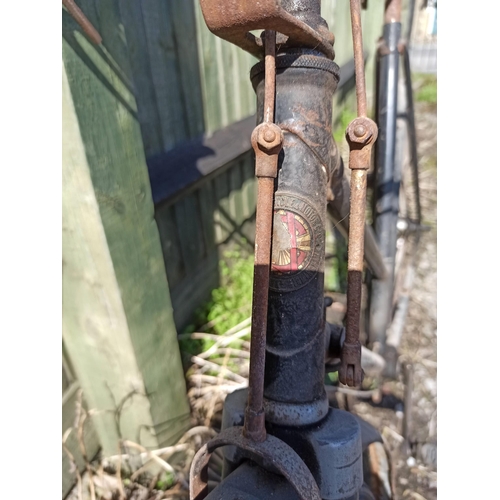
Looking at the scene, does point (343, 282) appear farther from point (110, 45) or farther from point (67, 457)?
point (110, 45)

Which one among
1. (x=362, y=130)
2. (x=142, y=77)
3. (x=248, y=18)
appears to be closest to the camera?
(x=248, y=18)

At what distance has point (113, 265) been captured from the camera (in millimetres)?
1379

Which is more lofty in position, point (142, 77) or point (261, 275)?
point (142, 77)

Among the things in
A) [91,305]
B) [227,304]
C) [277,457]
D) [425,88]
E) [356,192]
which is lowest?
[227,304]

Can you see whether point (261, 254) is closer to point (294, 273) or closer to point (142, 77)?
point (294, 273)

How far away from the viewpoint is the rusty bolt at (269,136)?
→ 762 mm

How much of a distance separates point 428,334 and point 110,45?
296 cm

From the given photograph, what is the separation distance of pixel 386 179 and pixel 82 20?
175 cm

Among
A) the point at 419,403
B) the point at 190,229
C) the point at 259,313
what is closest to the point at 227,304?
the point at 190,229

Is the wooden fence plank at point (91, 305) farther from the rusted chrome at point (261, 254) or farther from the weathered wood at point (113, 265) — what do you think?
the rusted chrome at point (261, 254)

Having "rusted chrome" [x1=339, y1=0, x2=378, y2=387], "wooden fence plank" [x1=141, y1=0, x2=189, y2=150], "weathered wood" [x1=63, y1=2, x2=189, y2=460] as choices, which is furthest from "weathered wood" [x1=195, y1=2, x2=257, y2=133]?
"rusted chrome" [x1=339, y1=0, x2=378, y2=387]

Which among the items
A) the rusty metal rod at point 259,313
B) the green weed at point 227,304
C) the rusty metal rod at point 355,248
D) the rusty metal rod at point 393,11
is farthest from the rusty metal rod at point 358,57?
the green weed at point 227,304

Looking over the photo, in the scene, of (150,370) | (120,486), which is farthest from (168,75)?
(120,486)

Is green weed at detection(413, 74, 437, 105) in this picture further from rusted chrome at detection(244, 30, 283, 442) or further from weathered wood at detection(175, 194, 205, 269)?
rusted chrome at detection(244, 30, 283, 442)
